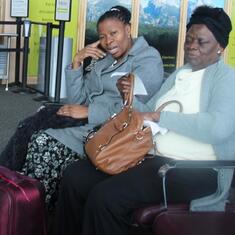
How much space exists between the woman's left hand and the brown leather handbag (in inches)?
21.8

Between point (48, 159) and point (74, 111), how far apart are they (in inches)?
11.4

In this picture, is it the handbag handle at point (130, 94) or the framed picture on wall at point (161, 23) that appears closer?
the handbag handle at point (130, 94)

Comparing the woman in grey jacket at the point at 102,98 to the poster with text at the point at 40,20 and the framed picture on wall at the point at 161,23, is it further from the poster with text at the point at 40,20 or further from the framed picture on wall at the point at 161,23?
the framed picture on wall at the point at 161,23

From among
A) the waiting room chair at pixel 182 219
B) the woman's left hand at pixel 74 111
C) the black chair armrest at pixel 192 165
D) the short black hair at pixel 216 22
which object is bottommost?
the waiting room chair at pixel 182 219

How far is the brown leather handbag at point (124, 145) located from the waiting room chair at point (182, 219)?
6.9 inches

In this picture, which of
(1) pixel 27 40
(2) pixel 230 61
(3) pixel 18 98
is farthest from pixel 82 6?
(2) pixel 230 61

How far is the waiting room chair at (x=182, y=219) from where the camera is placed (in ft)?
6.55

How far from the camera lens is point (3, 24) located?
724cm

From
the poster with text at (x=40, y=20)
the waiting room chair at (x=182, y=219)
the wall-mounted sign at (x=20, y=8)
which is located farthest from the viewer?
the poster with text at (x=40, y=20)

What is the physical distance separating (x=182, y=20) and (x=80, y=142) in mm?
5617

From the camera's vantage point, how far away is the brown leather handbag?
2201 millimetres

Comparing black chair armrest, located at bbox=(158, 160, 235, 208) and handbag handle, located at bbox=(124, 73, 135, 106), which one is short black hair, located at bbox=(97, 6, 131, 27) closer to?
handbag handle, located at bbox=(124, 73, 135, 106)

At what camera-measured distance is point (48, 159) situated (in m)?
2.82

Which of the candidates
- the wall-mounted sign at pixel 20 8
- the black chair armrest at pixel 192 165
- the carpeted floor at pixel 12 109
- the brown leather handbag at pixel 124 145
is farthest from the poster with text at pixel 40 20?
the black chair armrest at pixel 192 165
